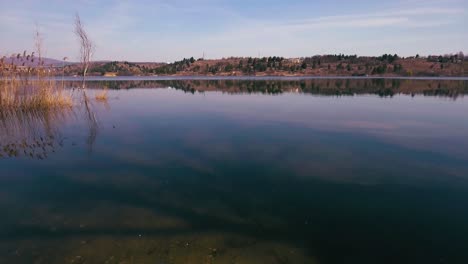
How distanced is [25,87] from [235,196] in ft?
Answer: 51.7

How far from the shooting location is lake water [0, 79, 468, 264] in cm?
453

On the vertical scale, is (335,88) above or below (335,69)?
below

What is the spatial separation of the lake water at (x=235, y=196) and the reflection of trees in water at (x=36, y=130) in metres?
0.09

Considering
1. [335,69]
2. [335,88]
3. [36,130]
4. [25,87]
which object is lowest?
[36,130]

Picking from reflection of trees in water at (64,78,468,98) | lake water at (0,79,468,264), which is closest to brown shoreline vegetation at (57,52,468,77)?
reflection of trees in water at (64,78,468,98)

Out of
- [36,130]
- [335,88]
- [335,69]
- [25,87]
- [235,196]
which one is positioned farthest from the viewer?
[335,69]

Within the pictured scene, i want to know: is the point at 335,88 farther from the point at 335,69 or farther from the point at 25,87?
the point at 335,69

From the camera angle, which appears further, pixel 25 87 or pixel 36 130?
pixel 25 87

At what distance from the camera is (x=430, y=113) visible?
1778 centimetres

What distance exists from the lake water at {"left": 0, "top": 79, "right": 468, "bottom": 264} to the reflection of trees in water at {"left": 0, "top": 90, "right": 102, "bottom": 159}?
0.31 feet

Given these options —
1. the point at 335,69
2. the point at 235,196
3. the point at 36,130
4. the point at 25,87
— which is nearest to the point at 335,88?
the point at 25,87

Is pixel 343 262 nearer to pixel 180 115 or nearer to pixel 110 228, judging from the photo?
pixel 110 228

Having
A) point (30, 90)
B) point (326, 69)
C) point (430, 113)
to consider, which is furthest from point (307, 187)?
point (326, 69)

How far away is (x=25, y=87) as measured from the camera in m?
17.2
